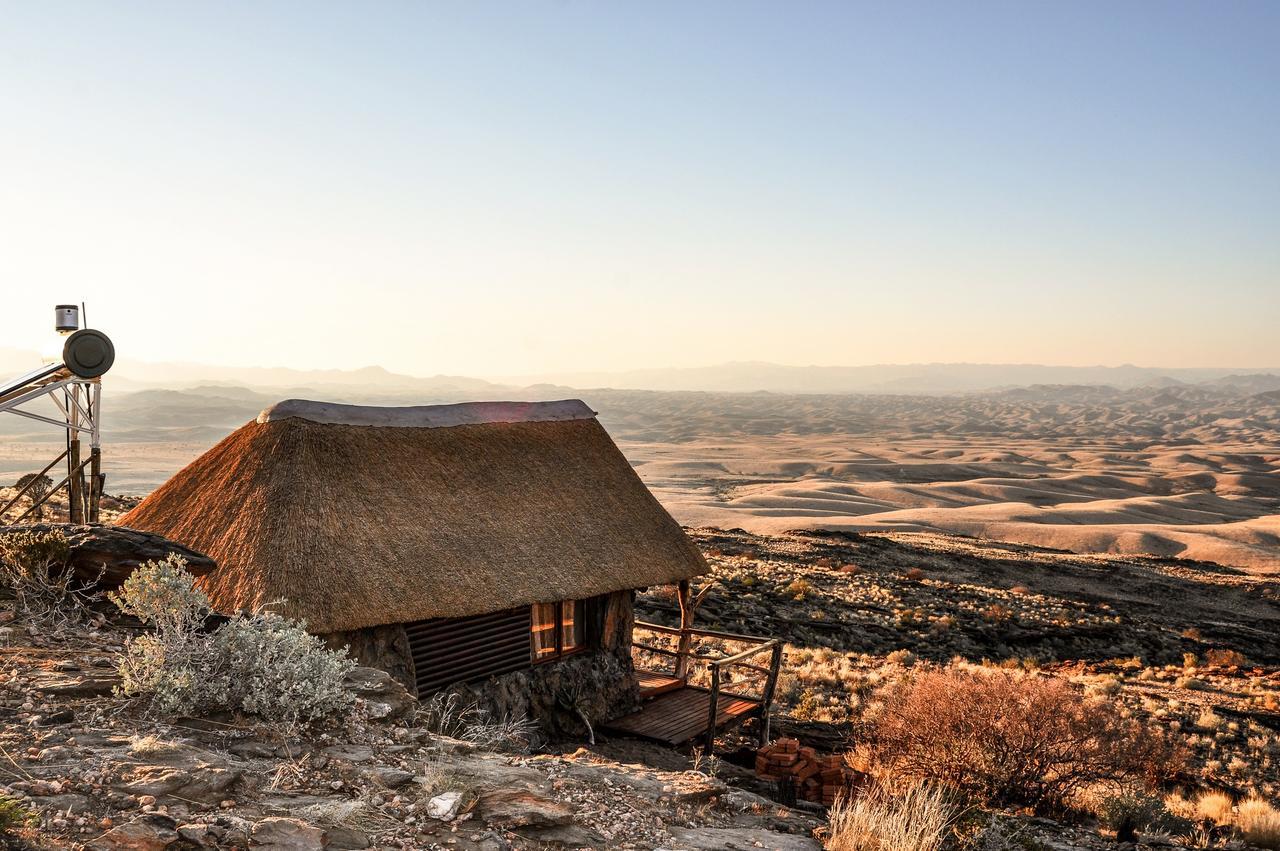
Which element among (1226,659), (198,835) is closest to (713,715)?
(198,835)

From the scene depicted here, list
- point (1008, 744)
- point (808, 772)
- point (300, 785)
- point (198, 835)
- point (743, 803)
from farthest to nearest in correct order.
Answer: point (808, 772) < point (1008, 744) < point (743, 803) < point (300, 785) < point (198, 835)

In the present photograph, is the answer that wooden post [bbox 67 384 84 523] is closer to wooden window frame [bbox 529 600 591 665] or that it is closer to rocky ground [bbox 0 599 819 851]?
rocky ground [bbox 0 599 819 851]

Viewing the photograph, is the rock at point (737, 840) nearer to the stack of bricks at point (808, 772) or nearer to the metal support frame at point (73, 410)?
the stack of bricks at point (808, 772)

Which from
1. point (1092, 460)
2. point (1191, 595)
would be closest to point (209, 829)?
point (1191, 595)

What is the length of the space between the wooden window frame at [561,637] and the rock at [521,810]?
6571 mm

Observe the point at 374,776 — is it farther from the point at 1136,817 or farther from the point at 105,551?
the point at 1136,817

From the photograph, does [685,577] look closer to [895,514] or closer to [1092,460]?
[895,514]

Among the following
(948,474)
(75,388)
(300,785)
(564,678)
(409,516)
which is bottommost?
(948,474)

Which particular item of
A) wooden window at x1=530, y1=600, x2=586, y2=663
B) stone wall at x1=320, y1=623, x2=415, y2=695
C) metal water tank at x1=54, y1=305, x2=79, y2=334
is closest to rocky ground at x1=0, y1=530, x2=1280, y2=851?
wooden window at x1=530, y1=600, x2=586, y2=663

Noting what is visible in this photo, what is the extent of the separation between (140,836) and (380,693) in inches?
124

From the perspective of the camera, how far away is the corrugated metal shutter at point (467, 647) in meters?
11.8

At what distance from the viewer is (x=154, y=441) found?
135125 millimetres

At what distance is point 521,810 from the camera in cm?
591

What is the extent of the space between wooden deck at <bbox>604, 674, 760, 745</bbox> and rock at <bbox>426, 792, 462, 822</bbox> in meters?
7.81
